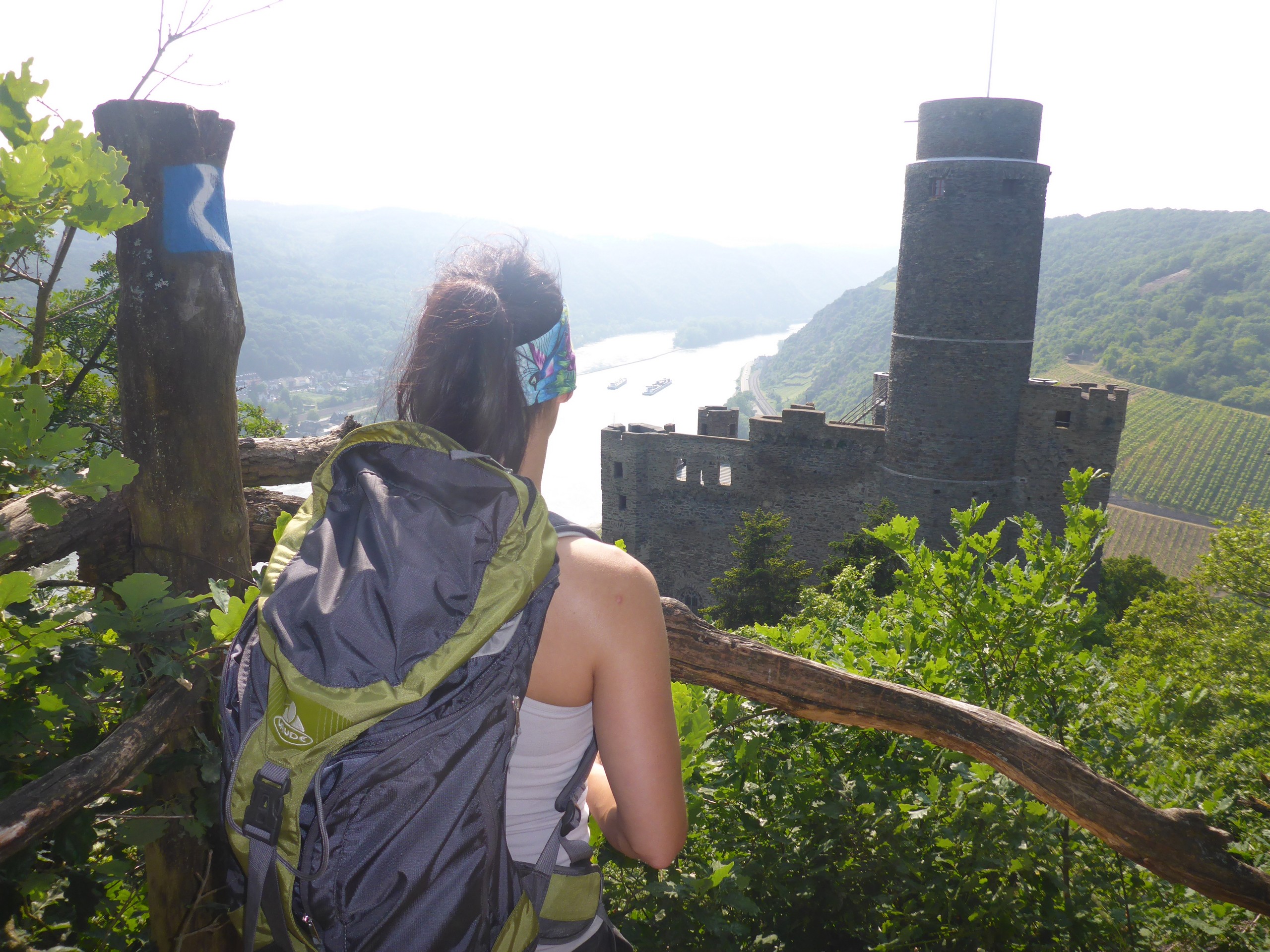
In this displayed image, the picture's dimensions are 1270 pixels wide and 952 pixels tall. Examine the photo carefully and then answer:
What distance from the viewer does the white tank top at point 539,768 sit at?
1086mm

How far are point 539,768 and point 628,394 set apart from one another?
180ft

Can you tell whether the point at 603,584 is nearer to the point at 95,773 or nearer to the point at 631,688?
the point at 631,688

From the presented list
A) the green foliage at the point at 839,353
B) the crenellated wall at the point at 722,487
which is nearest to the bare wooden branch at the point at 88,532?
the crenellated wall at the point at 722,487

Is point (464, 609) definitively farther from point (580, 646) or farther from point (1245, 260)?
point (1245, 260)

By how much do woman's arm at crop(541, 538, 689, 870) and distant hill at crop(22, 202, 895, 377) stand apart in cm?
54

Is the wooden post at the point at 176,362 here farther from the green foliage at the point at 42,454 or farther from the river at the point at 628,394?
the river at the point at 628,394

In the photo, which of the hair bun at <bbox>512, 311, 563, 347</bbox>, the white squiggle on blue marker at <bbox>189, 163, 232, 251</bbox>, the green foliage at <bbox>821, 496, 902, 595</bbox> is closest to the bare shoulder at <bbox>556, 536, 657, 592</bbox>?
the hair bun at <bbox>512, 311, 563, 347</bbox>

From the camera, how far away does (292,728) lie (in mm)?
920

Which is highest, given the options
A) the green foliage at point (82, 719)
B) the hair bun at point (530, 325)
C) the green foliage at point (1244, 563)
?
the hair bun at point (530, 325)

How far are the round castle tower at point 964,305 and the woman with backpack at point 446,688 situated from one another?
1194 centimetres

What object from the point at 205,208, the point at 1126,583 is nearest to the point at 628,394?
the point at 1126,583

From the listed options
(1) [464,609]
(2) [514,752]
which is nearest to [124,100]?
(1) [464,609]

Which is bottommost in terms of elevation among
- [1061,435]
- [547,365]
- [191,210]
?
[1061,435]

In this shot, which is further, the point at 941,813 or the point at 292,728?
the point at 941,813
